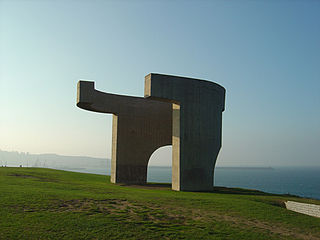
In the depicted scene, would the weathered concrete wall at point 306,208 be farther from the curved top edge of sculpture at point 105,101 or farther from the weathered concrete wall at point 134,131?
the curved top edge of sculpture at point 105,101

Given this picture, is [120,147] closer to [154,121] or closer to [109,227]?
[154,121]

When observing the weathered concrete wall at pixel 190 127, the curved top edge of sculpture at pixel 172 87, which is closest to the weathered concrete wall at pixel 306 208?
the weathered concrete wall at pixel 190 127

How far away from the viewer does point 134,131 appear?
23.7 meters

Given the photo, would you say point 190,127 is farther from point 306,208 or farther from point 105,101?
point 306,208

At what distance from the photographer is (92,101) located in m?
20.8

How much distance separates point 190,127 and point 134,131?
21.6 feet

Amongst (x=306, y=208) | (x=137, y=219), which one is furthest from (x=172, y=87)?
(x=137, y=219)

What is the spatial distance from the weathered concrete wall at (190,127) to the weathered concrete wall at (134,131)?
5732 millimetres

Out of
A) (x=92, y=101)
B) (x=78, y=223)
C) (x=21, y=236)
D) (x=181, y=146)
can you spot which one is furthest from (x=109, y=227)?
(x=92, y=101)

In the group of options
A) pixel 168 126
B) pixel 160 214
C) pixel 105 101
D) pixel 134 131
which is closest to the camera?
pixel 160 214

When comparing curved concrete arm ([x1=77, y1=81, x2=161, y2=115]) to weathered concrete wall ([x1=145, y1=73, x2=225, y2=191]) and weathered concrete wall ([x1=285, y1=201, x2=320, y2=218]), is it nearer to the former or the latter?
weathered concrete wall ([x1=145, y1=73, x2=225, y2=191])

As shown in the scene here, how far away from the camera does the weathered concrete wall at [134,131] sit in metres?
22.8

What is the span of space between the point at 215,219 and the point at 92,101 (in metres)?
13.5

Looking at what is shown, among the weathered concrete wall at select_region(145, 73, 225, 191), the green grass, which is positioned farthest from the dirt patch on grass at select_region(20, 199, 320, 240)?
the weathered concrete wall at select_region(145, 73, 225, 191)
